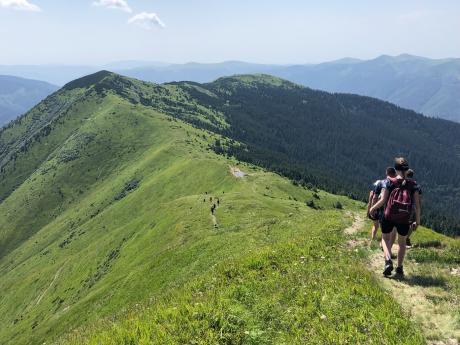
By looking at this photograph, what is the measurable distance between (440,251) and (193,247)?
2711 cm

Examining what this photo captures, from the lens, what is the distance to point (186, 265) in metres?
40.5

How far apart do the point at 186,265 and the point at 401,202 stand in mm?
27698

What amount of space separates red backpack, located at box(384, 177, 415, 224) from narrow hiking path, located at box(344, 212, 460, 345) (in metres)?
2.52

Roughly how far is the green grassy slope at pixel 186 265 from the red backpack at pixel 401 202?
2.68 m

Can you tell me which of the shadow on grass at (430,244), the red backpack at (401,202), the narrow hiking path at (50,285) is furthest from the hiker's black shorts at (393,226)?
the narrow hiking path at (50,285)

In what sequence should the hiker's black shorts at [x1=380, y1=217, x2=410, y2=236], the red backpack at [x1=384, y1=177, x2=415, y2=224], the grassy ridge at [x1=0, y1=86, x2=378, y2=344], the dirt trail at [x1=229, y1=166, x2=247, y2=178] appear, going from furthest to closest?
the dirt trail at [x1=229, y1=166, x2=247, y2=178]
the grassy ridge at [x1=0, y1=86, x2=378, y2=344]
the hiker's black shorts at [x1=380, y1=217, x2=410, y2=236]
the red backpack at [x1=384, y1=177, x2=415, y2=224]

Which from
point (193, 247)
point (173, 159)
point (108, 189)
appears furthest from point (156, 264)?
point (108, 189)

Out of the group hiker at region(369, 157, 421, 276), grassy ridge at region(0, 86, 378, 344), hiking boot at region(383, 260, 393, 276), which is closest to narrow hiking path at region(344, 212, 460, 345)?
hiking boot at region(383, 260, 393, 276)

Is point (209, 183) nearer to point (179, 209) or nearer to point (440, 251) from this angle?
point (179, 209)

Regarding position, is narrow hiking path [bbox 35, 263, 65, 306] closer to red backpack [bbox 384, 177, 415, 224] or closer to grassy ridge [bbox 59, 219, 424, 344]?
grassy ridge [bbox 59, 219, 424, 344]

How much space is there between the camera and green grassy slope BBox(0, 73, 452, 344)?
1266 cm

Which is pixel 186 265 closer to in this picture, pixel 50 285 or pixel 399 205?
pixel 399 205

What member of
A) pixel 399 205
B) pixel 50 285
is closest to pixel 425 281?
pixel 399 205

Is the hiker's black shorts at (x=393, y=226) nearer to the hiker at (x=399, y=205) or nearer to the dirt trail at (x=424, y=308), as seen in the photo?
the hiker at (x=399, y=205)
